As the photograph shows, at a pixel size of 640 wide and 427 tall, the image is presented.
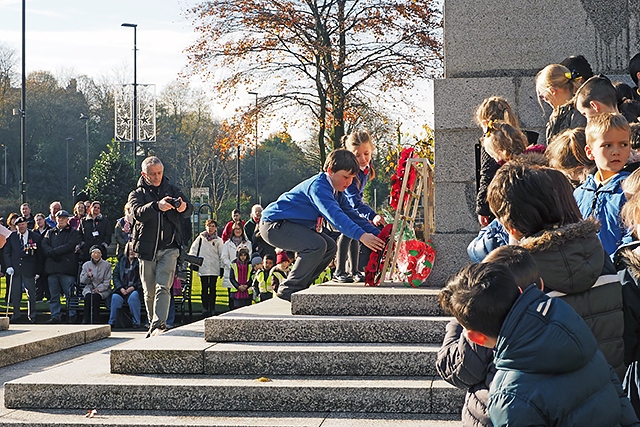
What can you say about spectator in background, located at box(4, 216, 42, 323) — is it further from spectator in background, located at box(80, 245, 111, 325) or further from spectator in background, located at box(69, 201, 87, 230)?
spectator in background, located at box(80, 245, 111, 325)

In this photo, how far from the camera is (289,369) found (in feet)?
21.7

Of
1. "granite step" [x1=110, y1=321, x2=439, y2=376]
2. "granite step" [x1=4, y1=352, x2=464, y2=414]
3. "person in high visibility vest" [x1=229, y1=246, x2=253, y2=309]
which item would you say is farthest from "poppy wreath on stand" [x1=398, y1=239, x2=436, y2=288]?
"person in high visibility vest" [x1=229, y1=246, x2=253, y2=309]

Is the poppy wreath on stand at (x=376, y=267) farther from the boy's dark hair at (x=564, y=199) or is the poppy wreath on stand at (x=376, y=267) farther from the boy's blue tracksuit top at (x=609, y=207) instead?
the boy's dark hair at (x=564, y=199)

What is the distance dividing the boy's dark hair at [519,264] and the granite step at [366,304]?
4256 mm

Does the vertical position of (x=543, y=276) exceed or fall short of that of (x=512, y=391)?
it exceeds it

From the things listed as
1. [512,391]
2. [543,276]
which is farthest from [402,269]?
[512,391]

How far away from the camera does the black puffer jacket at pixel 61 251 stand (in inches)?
673

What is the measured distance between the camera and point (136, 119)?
4116 cm

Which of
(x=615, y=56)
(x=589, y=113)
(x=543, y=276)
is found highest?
(x=615, y=56)

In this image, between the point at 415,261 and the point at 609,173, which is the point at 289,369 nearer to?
the point at 415,261

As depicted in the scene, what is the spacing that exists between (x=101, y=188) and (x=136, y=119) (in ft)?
17.0

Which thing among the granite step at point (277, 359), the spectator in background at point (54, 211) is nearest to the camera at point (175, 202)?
the granite step at point (277, 359)

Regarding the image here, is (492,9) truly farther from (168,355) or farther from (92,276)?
(92,276)

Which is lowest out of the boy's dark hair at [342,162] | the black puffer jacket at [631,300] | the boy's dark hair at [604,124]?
the black puffer jacket at [631,300]
